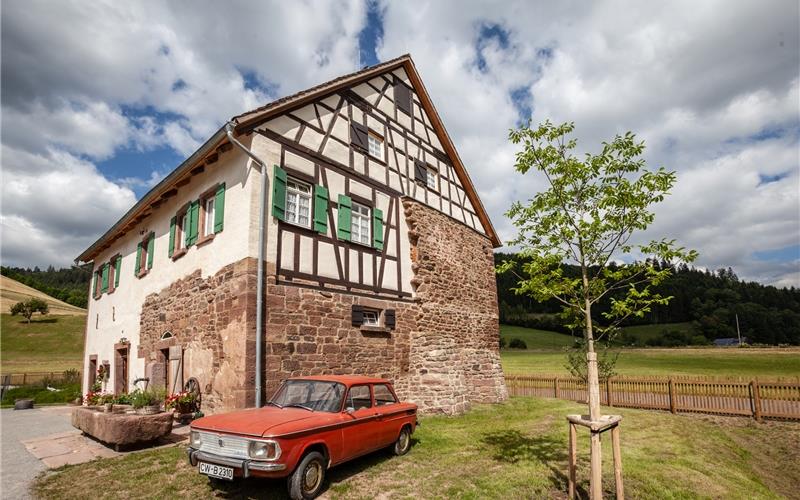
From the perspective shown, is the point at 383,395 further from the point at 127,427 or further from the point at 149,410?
the point at 149,410

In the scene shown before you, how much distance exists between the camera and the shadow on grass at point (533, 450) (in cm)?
639

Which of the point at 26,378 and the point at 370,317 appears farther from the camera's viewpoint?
the point at 26,378

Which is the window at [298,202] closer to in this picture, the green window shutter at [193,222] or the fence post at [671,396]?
the green window shutter at [193,222]

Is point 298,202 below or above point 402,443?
above

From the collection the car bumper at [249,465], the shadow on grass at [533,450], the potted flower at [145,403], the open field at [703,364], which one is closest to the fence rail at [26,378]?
the potted flower at [145,403]

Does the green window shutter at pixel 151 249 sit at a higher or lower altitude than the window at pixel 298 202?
lower

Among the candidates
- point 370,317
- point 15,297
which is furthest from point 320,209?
point 15,297

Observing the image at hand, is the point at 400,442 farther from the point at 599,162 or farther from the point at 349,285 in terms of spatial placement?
the point at 599,162

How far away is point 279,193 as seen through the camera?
375 inches

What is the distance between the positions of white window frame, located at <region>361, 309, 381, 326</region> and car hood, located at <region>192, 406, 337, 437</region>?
524cm

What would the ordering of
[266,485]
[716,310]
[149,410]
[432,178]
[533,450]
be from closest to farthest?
[266,485]
[533,450]
[149,410]
[432,178]
[716,310]

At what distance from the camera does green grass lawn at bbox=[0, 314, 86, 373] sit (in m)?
37.1

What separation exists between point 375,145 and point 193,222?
227 inches

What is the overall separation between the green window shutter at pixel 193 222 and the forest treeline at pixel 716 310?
5056cm
